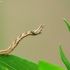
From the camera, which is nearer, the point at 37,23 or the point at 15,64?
the point at 15,64

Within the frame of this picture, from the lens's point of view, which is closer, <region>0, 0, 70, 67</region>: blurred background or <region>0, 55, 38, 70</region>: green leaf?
<region>0, 55, 38, 70</region>: green leaf

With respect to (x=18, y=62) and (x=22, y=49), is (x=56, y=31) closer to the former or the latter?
(x=22, y=49)

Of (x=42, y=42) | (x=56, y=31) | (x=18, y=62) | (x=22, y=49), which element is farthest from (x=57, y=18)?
(x=18, y=62)

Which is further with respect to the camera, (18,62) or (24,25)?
(24,25)
